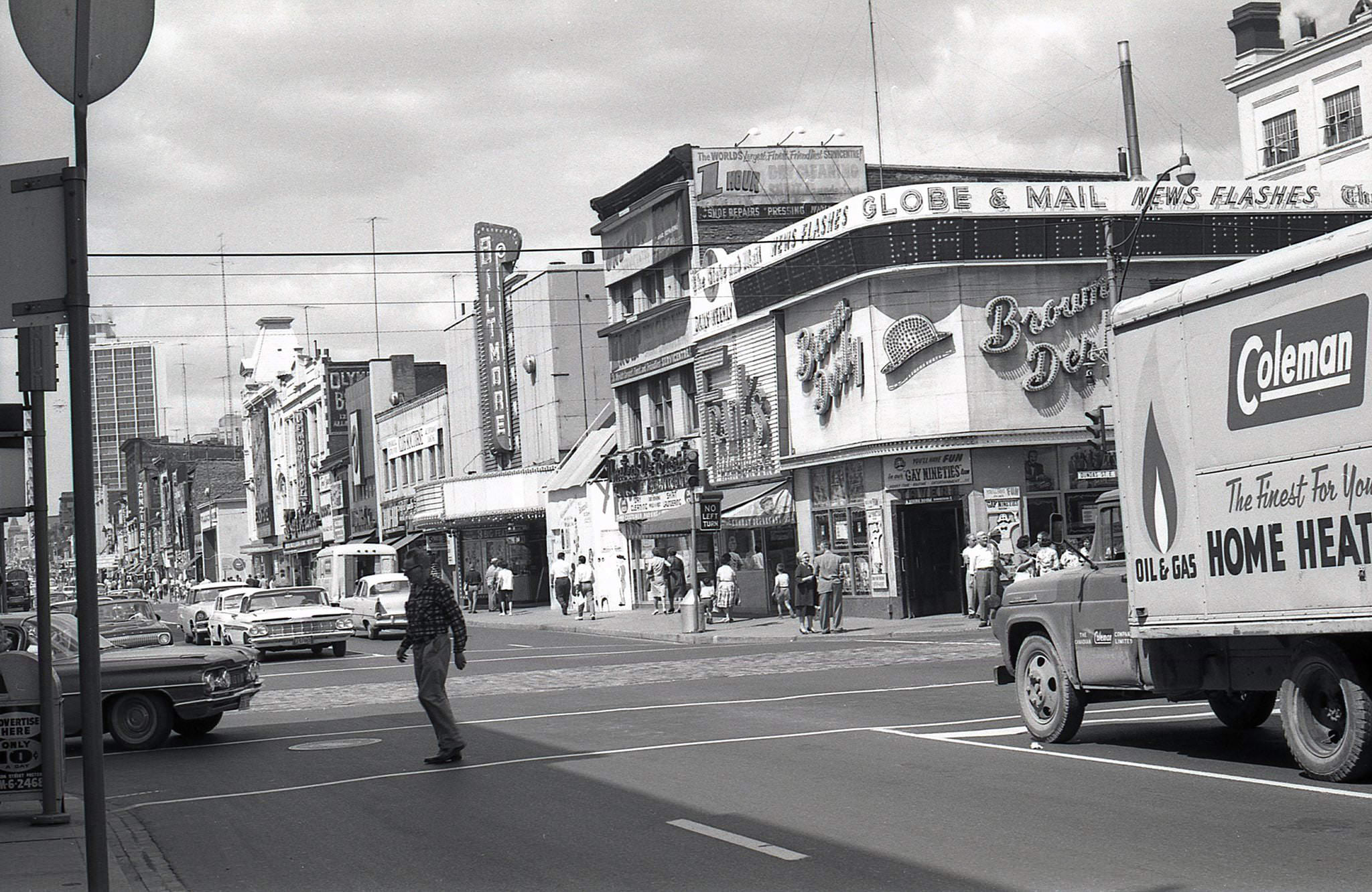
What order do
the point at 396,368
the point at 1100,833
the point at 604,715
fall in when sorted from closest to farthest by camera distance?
the point at 1100,833, the point at 604,715, the point at 396,368

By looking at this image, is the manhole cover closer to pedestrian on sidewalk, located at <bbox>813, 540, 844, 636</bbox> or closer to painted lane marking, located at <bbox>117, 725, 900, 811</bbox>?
painted lane marking, located at <bbox>117, 725, 900, 811</bbox>

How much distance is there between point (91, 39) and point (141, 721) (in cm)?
1198

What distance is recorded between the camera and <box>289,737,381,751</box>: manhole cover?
15.2m

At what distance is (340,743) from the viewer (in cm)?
1548

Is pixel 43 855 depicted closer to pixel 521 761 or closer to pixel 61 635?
pixel 521 761

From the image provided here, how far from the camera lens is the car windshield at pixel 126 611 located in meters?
31.3

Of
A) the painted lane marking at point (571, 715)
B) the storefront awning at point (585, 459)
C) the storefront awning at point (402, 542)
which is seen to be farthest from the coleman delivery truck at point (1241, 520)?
the storefront awning at point (402, 542)

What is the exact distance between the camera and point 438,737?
13.4 meters

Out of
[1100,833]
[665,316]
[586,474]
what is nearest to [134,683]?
[1100,833]

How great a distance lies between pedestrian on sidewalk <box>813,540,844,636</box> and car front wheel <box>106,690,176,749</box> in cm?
1700

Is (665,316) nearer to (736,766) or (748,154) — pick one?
(748,154)

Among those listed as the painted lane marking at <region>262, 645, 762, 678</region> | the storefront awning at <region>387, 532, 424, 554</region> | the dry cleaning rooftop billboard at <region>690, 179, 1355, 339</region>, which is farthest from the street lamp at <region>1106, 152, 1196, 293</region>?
the storefront awning at <region>387, 532, 424, 554</region>

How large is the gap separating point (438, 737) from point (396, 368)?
6849 cm

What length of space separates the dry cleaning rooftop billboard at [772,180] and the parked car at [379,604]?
559 inches
